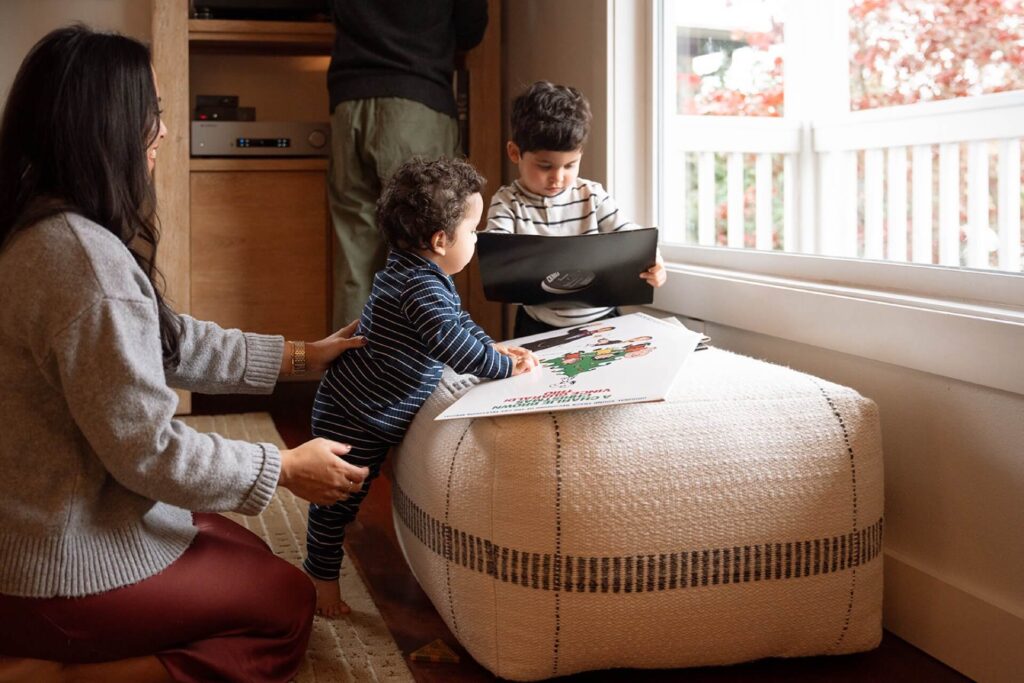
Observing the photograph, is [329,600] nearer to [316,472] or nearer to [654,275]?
[316,472]

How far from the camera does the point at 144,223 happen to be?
1217mm

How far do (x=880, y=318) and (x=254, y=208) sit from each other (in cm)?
201

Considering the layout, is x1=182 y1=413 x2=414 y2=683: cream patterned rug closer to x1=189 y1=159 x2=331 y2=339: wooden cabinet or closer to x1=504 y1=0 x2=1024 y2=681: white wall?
x1=504 y1=0 x2=1024 y2=681: white wall

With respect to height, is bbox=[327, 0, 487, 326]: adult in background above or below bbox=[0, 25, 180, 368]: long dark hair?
above

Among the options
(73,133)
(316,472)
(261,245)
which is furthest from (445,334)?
(261,245)

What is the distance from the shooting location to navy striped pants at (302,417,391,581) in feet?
5.05

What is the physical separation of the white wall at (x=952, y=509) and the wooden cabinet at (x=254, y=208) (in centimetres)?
158

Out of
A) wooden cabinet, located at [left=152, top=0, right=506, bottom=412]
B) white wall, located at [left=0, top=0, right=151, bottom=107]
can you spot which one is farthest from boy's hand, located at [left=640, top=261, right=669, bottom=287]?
white wall, located at [left=0, top=0, right=151, bottom=107]

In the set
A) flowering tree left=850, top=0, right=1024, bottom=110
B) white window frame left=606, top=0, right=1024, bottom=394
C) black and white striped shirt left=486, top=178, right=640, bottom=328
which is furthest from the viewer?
black and white striped shirt left=486, top=178, right=640, bottom=328

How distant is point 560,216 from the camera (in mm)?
1936

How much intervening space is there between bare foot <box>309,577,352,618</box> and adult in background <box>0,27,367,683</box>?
0.28 m

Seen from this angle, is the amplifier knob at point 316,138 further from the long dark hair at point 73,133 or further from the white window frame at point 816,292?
the long dark hair at point 73,133

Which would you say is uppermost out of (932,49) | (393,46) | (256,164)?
(393,46)

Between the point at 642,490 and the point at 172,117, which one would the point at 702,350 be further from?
the point at 172,117
